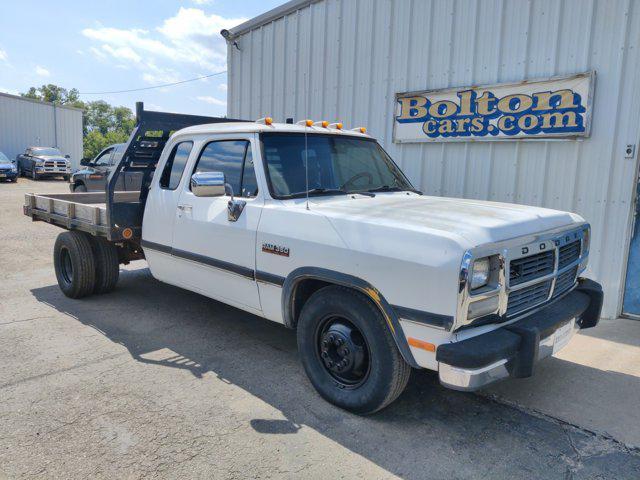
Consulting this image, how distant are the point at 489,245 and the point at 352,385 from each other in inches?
53.4

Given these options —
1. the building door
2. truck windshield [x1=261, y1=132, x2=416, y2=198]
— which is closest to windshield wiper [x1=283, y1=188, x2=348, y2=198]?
truck windshield [x1=261, y1=132, x2=416, y2=198]

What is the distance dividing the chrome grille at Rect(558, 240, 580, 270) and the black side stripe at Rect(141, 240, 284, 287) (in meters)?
2.00

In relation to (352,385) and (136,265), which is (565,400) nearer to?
(352,385)

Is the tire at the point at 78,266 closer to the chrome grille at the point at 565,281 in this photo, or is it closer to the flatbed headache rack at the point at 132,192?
the flatbed headache rack at the point at 132,192

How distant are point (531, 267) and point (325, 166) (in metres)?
1.87

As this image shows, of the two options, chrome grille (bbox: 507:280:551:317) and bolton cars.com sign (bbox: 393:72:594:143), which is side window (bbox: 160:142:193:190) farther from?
bolton cars.com sign (bbox: 393:72:594:143)

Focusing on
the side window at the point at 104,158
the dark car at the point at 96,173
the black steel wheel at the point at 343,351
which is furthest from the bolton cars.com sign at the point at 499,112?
the side window at the point at 104,158

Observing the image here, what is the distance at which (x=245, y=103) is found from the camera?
387 inches

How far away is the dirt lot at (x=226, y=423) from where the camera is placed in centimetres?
294

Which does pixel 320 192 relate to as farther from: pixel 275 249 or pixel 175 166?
pixel 175 166

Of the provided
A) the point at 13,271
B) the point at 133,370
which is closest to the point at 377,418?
the point at 133,370

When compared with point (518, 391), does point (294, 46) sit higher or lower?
higher

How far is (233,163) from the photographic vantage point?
14.3 feet

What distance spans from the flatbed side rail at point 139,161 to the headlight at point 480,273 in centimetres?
367
